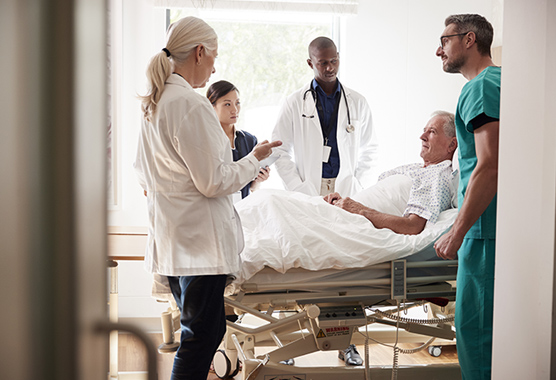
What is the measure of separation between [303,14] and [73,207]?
4049 millimetres

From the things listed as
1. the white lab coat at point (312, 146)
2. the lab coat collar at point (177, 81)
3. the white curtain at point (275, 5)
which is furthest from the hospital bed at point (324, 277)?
the white curtain at point (275, 5)

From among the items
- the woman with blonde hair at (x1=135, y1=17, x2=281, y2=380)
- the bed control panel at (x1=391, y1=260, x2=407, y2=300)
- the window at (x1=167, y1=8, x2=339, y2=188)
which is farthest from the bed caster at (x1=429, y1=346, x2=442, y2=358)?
the woman with blonde hair at (x1=135, y1=17, x2=281, y2=380)

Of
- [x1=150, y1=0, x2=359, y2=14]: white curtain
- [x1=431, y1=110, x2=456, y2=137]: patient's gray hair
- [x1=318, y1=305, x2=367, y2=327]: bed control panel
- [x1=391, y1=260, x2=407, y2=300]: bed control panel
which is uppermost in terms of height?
[x1=150, y1=0, x2=359, y2=14]: white curtain

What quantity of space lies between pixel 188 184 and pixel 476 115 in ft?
3.01

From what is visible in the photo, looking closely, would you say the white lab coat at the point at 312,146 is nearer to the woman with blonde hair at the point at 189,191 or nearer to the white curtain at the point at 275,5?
the white curtain at the point at 275,5

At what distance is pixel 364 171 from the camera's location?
3.42 m

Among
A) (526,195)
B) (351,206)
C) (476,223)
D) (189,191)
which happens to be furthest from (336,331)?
(526,195)

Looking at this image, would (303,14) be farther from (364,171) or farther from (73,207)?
(73,207)

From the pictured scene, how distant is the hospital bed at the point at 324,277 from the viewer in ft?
6.09

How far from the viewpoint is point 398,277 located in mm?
1944

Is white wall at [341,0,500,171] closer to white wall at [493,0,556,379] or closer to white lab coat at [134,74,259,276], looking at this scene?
white lab coat at [134,74,259,276]

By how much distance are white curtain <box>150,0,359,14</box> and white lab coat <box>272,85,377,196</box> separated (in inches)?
36.5

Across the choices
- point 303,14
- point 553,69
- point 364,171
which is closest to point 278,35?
point 303,14

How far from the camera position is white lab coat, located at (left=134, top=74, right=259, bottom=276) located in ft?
4.91
